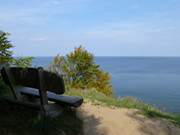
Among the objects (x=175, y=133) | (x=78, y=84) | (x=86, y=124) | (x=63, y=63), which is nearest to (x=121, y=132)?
(x=86, y=124)

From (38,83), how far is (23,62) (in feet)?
2.47

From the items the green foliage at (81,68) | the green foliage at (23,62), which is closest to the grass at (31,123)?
the green foliage at (23,62)

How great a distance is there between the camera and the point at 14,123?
5797 millimetres

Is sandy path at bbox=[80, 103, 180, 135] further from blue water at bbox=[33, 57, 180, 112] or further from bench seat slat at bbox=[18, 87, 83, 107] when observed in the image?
blue water at bbox=[33, 57, 180, 112]

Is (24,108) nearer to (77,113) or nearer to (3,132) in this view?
(3,132)

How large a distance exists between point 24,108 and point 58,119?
1.91ft

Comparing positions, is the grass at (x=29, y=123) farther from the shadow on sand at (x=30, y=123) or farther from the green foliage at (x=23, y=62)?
the green foliage at (x=23, y=62)

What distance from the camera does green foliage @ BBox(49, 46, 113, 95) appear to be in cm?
2614

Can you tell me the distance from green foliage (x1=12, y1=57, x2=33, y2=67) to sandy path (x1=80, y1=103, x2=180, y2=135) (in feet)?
4.94

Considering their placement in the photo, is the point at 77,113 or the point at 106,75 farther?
the point at 106,75

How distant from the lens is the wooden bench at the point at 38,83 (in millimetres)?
5613

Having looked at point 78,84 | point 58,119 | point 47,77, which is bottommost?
point 78,84

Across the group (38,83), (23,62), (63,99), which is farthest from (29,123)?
(23,62)

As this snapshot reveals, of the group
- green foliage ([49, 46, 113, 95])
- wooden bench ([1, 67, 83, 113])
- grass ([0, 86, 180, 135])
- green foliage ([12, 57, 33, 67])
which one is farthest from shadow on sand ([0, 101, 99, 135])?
green foliage ([49, 46, 113, 95])
